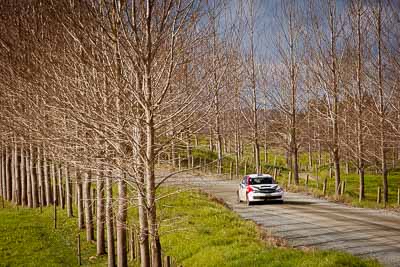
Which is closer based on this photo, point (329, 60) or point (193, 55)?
point (193, 55)

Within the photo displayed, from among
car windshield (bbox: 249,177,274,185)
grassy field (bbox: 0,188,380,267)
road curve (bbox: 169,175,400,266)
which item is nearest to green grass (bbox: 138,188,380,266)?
grassy field (bbox: 0,188,380,267)

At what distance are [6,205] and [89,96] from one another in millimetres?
24536

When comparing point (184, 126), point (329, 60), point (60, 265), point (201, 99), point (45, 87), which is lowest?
point (60, 265)

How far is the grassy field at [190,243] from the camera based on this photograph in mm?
10258

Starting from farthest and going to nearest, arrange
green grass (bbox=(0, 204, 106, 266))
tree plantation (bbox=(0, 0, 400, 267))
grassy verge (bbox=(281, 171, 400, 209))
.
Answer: grassy verge (bbox=(281, 171, 400, 209))
green grass (bbox=(0, 204, 106, 266))
tree plantation (bbox=(0, 0, 400, 267))

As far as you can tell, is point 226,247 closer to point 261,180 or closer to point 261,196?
point 261,196

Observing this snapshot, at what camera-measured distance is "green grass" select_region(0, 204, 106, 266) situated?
15.1 meters

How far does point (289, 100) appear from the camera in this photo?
29.5 m

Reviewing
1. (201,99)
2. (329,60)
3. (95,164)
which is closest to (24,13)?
(95,164)

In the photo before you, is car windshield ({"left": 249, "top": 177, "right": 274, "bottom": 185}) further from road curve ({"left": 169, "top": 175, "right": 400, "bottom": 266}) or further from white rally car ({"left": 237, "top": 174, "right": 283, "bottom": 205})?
road curve ({"left": 169, "top": 175, "right": 400, "bottom": 266})

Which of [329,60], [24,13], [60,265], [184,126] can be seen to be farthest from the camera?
[329,60]

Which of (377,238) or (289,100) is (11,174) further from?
(377,238)

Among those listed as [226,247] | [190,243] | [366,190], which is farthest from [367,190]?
[226,247]

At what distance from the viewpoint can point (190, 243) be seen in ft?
42.4
